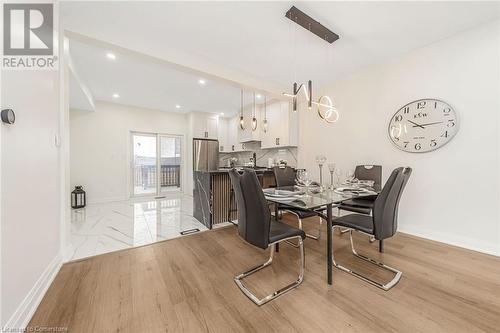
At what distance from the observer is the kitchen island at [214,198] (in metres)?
3.12

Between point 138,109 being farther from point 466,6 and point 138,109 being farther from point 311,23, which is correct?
point 466,6

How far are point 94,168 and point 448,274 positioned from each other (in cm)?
688

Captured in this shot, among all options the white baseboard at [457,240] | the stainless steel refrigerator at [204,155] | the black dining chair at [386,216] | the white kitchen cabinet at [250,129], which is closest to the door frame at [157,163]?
the stainless steel refrigerator at [204,155]

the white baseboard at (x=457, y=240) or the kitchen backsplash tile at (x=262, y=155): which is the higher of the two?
the kitchen backsplash tile at (x=262, y=155)

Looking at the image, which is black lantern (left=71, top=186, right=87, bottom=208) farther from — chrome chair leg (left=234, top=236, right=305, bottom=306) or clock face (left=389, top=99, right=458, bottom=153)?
clock face (left=389, top=99, right=458, bottom=153)

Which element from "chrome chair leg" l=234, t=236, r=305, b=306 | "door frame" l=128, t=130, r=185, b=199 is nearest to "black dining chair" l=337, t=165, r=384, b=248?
"chrome chair leg" l=234, t=236, r=305, b=306

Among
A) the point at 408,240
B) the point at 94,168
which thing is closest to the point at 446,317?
the point at 408,240

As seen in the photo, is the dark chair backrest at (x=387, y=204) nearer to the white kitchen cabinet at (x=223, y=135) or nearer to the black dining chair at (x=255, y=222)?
the black dining chair at (x=255, y=222)

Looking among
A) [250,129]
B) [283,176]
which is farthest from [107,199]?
[283,176]

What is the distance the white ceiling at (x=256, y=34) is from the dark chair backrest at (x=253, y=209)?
5.97 ft

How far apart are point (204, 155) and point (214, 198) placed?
111 inches

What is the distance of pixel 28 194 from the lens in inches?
52.0

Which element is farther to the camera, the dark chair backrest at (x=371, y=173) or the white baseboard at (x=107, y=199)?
the white baseboard at (x=107, y=199)

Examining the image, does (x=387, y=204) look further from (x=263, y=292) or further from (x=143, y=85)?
(x=143, y=85)
